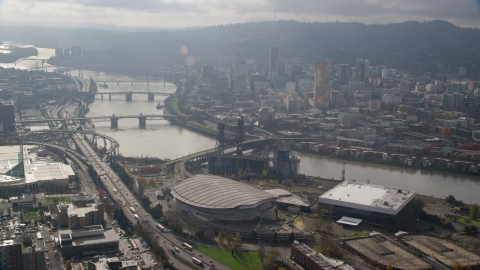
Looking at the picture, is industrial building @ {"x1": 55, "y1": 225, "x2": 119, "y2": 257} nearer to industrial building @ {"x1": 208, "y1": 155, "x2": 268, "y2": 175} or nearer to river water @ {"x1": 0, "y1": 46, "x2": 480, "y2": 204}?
industrial building @ {"x1": 208, "y1": 155, "x2": 268, "y2": 175}

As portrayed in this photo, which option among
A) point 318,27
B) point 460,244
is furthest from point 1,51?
point 460,244

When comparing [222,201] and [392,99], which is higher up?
[392,99]

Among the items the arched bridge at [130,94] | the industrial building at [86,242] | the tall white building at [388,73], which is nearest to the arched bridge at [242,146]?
the industrial building at [86,242]

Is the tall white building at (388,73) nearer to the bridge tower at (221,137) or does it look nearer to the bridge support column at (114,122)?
the bridge support column at (114,122)

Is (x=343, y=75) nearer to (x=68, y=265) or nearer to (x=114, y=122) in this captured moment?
(x=114, y=122)

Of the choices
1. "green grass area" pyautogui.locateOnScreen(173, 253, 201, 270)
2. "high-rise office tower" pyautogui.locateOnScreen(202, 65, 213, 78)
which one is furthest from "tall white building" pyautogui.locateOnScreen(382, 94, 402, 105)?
"green grass area" pyautogui.locateOnScreen(173, 253, 201, 270)

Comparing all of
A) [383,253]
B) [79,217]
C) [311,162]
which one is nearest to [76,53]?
[311,162]
